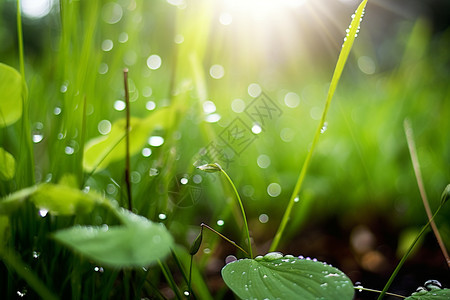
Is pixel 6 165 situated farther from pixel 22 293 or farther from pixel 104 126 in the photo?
pixel 104 126

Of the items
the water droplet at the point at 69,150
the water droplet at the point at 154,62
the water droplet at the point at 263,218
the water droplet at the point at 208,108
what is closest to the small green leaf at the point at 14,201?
the water droplet at the point at 69,150

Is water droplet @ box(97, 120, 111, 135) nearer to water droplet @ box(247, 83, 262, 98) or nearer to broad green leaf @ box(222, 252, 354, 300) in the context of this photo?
broad green leaf @ box(222, 252, 354, 300)

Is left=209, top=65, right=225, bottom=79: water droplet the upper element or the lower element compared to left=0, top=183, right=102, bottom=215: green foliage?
upper

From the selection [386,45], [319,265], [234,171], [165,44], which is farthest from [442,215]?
[386,45]

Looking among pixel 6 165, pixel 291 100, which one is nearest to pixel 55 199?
pixel 6 165

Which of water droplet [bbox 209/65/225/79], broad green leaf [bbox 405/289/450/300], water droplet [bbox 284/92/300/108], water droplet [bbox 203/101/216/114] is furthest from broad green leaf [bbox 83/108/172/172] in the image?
water droplet [bbox 284/92/300/108]
